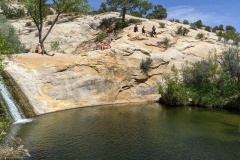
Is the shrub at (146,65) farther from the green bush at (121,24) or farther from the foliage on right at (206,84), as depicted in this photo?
the green bush at (121,24)

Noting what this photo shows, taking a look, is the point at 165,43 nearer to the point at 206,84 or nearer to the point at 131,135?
the point at 206,84

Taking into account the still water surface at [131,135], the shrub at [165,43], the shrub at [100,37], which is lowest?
the still water surface at [131,135]

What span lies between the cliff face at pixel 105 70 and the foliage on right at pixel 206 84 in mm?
2443

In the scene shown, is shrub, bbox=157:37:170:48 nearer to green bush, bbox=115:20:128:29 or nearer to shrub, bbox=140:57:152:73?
shrub, bbox=140:57:152:73

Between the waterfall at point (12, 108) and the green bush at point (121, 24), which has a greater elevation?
the green bush at point (121, 24)

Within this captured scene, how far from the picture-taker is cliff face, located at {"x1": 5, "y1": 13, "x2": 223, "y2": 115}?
1277 inches

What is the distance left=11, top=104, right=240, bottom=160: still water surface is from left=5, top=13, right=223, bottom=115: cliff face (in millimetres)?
Result: 3271

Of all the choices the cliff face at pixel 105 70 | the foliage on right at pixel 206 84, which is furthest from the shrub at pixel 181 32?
the foliage on right at pixel 206 84

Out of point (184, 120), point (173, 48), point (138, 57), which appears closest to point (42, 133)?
point (184, 120)

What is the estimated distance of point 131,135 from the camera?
22859 millimetres

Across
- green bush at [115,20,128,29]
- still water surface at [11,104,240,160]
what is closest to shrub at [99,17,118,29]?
green bush at [115,20,128,29]

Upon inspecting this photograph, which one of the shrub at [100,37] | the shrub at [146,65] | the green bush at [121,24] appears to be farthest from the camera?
the green bush at [121,24]

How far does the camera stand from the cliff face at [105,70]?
32438mm

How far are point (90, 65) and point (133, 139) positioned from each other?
1726 centimetres
